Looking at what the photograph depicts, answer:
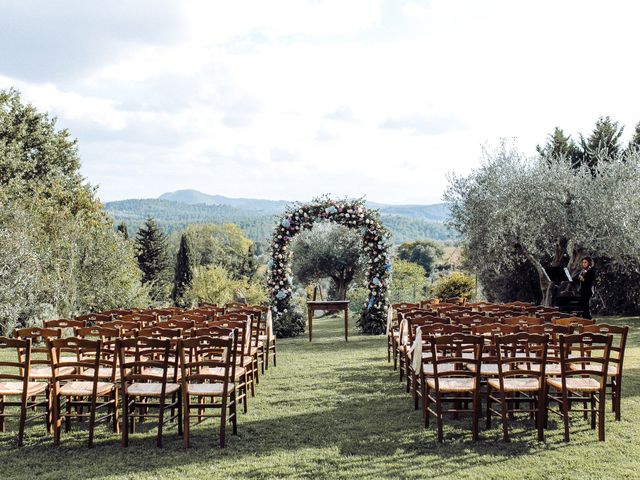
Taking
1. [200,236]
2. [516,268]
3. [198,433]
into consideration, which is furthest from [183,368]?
[200,236]

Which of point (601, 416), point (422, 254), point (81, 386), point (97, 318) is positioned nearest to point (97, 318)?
point (97, 318)

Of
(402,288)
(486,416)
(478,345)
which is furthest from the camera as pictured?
(402,288)

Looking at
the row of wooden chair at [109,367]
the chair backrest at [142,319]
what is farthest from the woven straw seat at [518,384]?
the chair backrest at [142,319]

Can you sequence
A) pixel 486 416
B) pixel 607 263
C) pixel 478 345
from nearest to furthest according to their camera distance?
pixel 478 345 < pixel 486 416 < pixel 607 263

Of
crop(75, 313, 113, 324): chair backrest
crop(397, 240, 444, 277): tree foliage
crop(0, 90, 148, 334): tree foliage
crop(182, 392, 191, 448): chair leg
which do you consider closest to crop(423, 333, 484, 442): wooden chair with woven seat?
crop(182, 392, 191, 448): chair leg

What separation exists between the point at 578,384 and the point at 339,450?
2.48 meters

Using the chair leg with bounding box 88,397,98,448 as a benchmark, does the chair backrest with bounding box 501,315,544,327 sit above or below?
above

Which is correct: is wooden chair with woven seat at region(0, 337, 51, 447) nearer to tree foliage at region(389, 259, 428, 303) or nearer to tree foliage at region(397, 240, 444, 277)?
tree foliage at region(389, 259, 428, 303)

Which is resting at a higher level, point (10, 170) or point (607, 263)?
point (10, 170)

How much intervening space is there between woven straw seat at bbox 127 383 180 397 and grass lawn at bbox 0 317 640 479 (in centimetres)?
49

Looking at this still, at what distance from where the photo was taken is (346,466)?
5.41 meters

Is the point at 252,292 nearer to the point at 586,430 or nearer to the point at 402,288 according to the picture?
the point at 402,288

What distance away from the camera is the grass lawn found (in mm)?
5270

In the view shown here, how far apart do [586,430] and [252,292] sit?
101 feet
